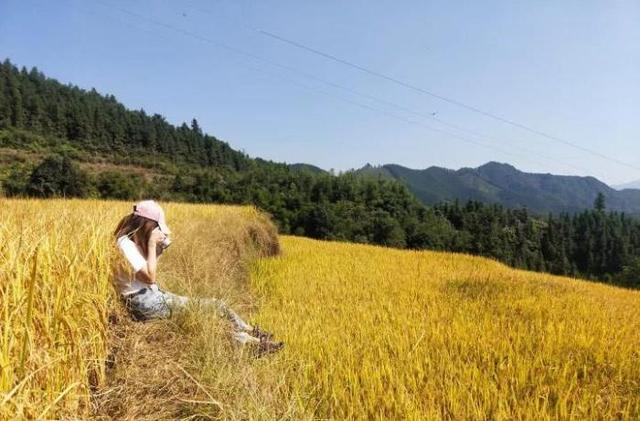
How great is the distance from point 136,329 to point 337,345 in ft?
5.90

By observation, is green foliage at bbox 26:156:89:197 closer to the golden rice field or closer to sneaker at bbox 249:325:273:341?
sneaker at bbox 249:325:273:341

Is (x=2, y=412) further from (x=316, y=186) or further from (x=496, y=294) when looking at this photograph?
(x=316, y=186)

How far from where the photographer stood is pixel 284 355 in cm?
356

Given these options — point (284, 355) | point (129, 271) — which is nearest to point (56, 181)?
point (129, 271)

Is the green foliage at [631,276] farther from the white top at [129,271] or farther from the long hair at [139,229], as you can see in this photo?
the white top at [129,271]

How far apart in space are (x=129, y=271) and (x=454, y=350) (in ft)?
9.70

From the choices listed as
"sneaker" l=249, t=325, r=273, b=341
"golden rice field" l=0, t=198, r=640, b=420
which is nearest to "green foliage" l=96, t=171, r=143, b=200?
"golden rice field" l=0, t=198, r=640, b=420

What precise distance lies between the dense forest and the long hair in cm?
3063

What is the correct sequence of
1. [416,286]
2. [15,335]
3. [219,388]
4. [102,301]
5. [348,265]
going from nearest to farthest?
[15,335] → [219,388] → [102,301] → [416,286] → [348,265]

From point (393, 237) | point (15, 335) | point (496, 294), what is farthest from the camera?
point (393, 237)

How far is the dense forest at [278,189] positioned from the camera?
49.3m

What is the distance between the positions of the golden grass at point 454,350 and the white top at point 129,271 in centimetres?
142

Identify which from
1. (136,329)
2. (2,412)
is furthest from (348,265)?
(2,412)

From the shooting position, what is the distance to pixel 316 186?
69312mm
